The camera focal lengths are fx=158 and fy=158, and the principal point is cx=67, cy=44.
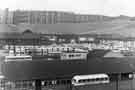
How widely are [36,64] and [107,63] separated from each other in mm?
743

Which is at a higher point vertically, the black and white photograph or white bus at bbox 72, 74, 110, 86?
the black and white photograph

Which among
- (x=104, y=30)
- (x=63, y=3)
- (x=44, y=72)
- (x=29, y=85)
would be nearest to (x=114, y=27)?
(x=104, y=30)

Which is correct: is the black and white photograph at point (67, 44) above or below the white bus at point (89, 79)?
above

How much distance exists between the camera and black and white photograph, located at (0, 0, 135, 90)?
152 cm

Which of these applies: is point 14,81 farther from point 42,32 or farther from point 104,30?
point 104,30

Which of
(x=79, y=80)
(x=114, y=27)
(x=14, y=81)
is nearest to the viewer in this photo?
(x=14, y=81)

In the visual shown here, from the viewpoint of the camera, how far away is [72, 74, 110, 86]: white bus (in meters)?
1.59

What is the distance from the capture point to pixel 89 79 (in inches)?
63.4

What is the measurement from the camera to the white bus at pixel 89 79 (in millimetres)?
1591

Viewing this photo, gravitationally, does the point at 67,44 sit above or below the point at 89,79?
above

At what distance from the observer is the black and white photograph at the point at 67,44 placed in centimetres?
152

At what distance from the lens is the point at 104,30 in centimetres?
168

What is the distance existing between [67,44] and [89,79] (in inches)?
16.6

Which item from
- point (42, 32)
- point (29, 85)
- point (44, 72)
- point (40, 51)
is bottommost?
point (29, 85)
